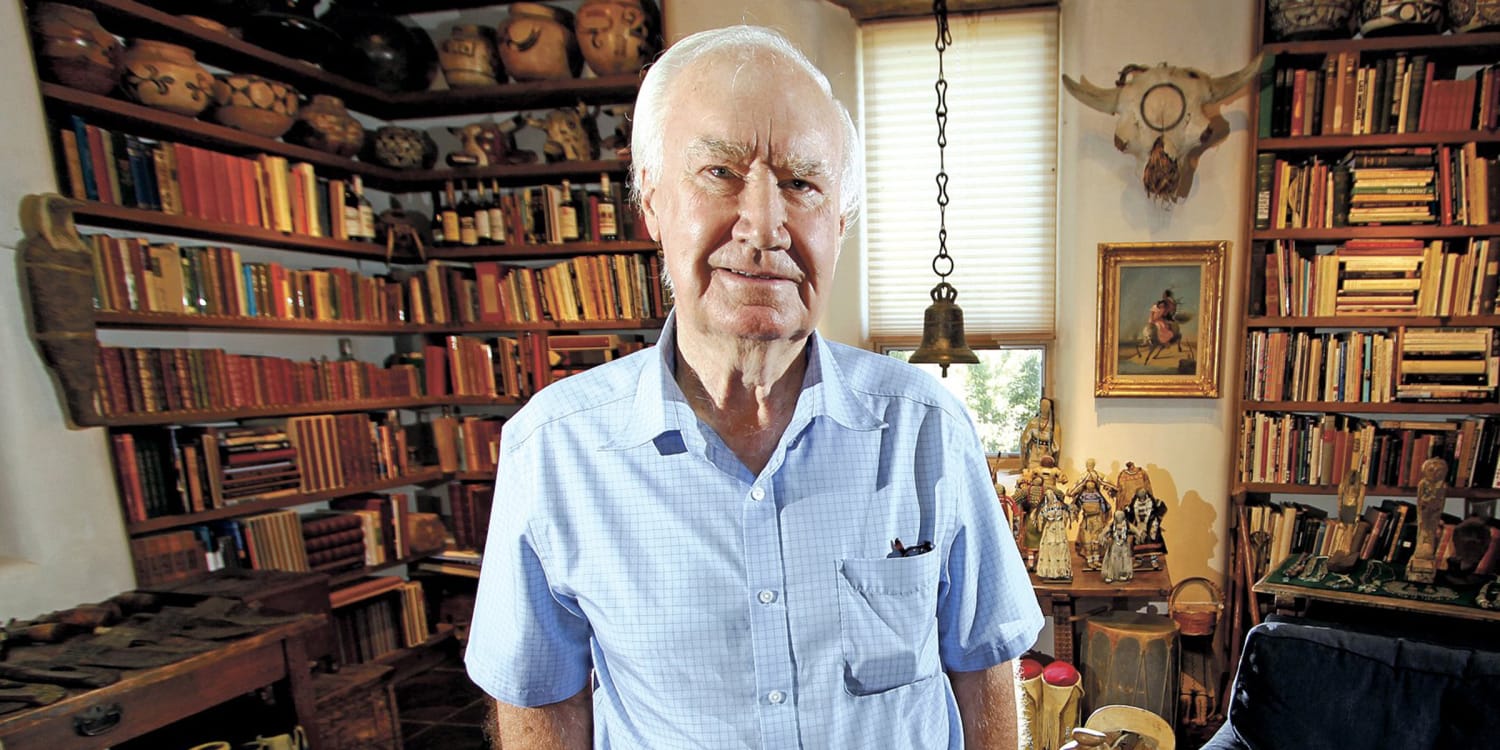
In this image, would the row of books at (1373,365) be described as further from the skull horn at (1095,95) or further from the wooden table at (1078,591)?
the skull horn at (1095,95)

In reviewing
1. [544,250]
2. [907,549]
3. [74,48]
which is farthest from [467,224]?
[907,549]

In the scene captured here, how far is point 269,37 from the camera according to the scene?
2.61 metres

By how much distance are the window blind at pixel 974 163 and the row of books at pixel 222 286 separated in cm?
243

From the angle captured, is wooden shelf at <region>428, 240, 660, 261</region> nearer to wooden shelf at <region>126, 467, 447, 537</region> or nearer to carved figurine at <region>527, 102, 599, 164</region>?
carved figurine at <region>527, 102, 599, 164</region>

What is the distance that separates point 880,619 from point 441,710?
275 cm

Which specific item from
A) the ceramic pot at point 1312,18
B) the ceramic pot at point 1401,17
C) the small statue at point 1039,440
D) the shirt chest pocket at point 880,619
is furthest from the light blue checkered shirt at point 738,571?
the ceramic pot at point 1401,17

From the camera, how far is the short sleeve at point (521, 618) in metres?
0.82

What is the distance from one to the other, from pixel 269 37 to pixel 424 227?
981mm

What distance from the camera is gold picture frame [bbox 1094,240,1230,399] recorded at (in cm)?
264

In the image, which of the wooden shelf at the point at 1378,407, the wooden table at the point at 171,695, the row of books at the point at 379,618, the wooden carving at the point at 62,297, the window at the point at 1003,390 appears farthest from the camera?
the window at the point at 1003,390

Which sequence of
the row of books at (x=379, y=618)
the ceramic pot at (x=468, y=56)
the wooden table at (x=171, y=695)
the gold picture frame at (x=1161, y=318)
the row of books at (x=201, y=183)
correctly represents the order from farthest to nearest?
the ceramic pot at (x=468, y=56)
the row of books at (x=379, y=618)
the gold picture frame at (x=1161, y=318)
the row of books at (x=201, y=183)
the wooden table at (x=171, y=695)

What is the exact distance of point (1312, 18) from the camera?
2373 mm

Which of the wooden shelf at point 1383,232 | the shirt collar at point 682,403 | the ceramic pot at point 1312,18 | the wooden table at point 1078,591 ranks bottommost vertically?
the wooden table at point 1078,591

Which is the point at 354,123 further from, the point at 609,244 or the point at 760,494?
the point at 760,494
